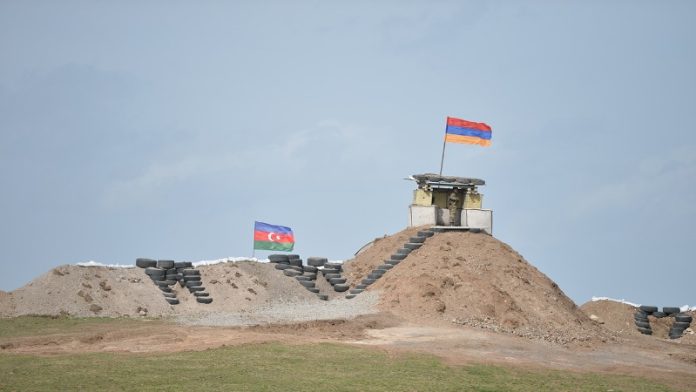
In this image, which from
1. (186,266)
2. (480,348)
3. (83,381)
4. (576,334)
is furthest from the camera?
(186,266)

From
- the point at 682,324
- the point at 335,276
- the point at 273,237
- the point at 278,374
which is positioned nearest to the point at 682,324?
the point at 682,324

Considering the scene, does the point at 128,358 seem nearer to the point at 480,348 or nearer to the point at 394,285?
the point at 480,348

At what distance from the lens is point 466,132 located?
51062mm

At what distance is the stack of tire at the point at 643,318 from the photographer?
52.3 m

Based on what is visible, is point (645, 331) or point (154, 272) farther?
point (645, 331)

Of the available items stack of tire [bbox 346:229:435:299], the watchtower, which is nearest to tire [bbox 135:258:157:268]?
stack of tire [bbox 346:229:435:299]

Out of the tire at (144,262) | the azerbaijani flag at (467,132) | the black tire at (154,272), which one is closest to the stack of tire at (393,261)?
the azerbaijani flag at (467,132)

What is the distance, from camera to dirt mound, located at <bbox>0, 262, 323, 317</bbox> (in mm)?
40531

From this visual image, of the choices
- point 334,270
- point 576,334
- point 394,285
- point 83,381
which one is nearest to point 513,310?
point 576,334

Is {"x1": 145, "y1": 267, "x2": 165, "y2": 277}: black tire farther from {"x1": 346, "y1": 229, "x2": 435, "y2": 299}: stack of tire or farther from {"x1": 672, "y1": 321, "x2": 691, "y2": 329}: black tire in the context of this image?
{"x1": 672, "y1": 321, "x2": 691, "y2": 329}: black tire

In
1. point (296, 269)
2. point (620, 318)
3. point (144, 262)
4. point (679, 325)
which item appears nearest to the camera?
point (144, 262)

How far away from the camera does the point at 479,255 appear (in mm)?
44469

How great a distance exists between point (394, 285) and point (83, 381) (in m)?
21.5

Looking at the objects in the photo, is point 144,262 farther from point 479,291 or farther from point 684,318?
point 684,318
